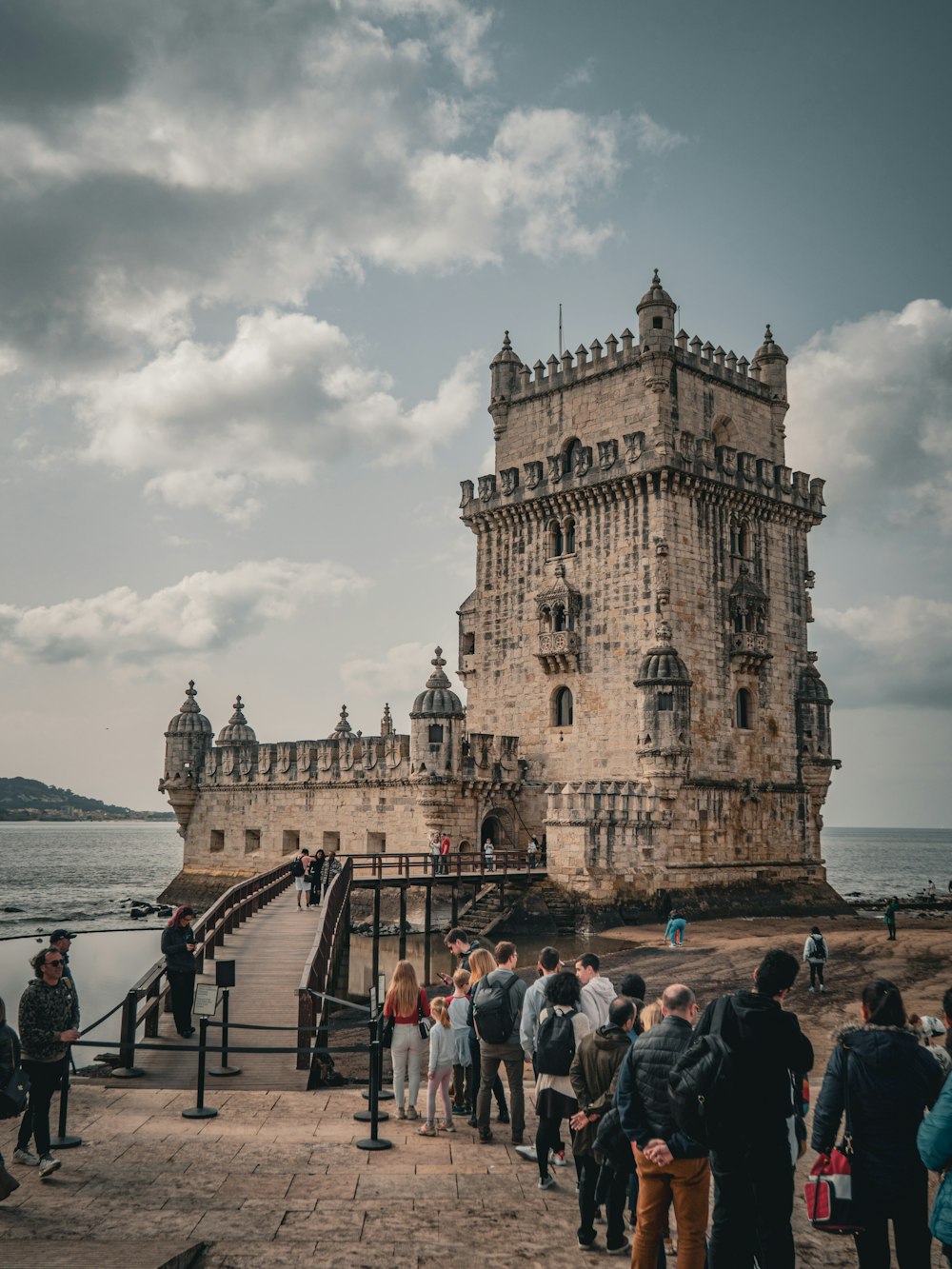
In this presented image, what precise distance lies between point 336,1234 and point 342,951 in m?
23.1

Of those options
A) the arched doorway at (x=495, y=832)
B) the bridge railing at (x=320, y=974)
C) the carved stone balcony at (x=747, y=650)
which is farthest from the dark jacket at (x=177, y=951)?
the carved stone balcony at (x=747, y=650)

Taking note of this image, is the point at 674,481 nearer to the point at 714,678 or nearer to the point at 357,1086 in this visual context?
the point at 714,678

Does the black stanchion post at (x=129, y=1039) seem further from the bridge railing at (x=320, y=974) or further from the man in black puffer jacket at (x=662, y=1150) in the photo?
the man in black puffer jacket at (x=662, y=1150)

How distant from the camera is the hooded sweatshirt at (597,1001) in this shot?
9336mm

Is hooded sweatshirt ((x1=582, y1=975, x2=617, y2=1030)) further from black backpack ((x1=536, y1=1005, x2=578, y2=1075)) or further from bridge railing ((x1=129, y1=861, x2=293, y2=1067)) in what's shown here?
bridge railing ((x1=129, y1=861, x2=293, y2=1067))

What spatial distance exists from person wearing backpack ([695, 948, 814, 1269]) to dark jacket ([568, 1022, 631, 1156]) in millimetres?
1582

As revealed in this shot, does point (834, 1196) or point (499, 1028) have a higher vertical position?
point (499, 1028)

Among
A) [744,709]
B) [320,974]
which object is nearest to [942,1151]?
[320,974]

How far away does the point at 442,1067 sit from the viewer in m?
10.6

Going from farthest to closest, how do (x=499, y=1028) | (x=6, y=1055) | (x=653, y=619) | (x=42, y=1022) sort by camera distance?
1. (x=653, y=619)
2. (x=499, y=1028)
3. (x=42, y=1022)
4. (x=6, y=1055)

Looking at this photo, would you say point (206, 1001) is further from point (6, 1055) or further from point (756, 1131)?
point (756, 1131)

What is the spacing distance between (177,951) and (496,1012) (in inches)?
252

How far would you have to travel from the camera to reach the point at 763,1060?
6230 mm

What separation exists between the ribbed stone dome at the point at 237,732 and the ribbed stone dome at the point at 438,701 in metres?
13.8
